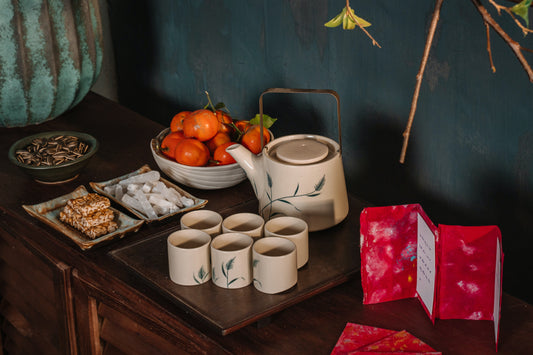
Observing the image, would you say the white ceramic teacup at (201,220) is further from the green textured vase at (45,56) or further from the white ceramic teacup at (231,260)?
the green textured vase at (45,56)

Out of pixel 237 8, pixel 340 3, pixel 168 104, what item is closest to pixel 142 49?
pixel 168 104

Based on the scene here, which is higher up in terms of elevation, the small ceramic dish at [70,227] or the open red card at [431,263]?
the open red card at [431,263]

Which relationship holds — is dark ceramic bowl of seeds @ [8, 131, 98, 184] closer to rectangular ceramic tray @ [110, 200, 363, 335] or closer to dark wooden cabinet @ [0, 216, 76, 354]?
dark wooden cabinet @ [0, 216, 76, 354]

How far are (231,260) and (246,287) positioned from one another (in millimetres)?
57

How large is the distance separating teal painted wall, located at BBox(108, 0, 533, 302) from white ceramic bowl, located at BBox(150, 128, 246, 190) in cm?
28

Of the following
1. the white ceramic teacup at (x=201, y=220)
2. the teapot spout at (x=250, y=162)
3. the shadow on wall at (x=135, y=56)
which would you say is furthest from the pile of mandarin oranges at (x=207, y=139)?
the shadow on wall at (x=135, y=56)

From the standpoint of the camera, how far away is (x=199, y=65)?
181 centimetres

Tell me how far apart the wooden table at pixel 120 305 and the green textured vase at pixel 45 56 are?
0.08m

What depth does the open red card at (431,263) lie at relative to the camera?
2.96ft

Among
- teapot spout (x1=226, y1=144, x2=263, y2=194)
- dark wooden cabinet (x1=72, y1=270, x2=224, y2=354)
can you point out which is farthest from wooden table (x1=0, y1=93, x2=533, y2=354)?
teapot spout (x1=226, y1=144, x2=263, y2=194)

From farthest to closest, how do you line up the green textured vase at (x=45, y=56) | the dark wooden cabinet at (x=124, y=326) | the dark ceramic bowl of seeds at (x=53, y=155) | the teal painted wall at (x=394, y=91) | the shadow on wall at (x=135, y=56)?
the shadow on wall at (x=135, y=56) < the green textured vase at (x=45, y=56) < the dark ceramic bowl of seeds at (x=53, y=155) < the teal painted wall at (x=394, y=91) < the dark wooden cabinet at (x=124, y=326)

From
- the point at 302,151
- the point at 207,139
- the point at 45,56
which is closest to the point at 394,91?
the point at 302,151

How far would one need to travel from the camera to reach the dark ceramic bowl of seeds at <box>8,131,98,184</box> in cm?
137

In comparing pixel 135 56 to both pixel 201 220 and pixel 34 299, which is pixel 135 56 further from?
pixel 201 220
